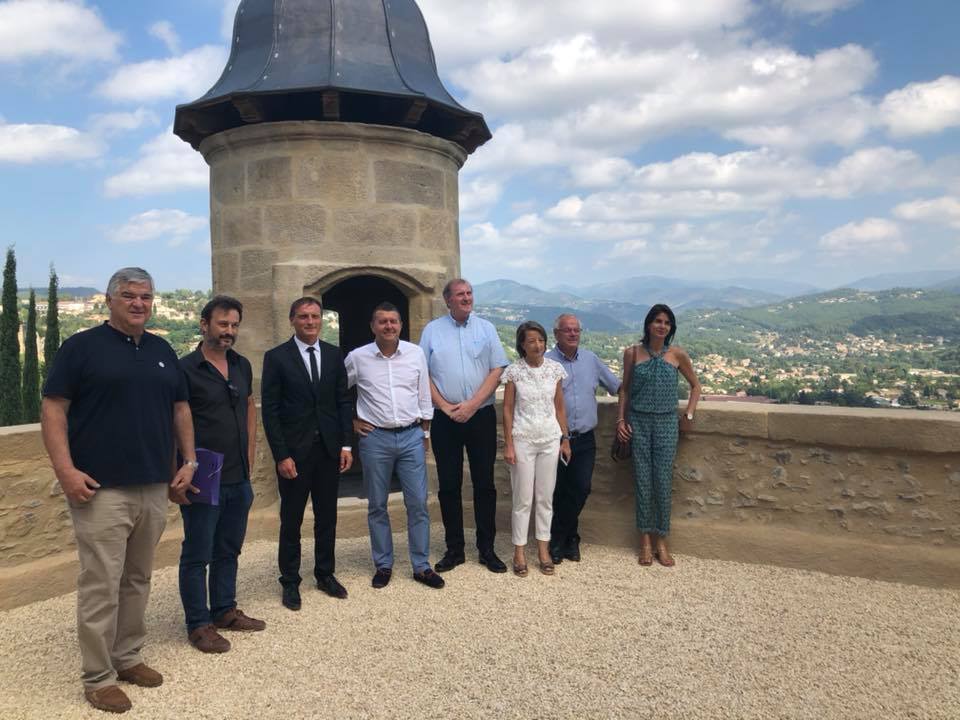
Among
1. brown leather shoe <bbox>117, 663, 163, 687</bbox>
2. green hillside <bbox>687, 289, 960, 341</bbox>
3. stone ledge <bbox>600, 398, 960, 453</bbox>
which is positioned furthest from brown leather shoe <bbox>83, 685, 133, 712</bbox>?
green hillside <bbox>687, 289, 960, 341</bbox>

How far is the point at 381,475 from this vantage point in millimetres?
3836

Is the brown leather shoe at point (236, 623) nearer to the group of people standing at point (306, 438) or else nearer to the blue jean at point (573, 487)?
the group of people standing at point (306, 438)

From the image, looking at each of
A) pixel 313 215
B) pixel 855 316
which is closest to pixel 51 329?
pixel 313 215

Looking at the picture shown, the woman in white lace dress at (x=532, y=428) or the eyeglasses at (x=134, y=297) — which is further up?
the eyeglasses at (x=134, y=297)

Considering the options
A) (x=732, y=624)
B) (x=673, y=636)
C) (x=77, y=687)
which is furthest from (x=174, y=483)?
(x=732, y=624)

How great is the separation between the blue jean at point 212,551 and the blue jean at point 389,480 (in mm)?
756

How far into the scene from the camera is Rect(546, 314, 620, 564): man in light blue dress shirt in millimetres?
4281

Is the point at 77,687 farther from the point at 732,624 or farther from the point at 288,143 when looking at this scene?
the point at 288,143

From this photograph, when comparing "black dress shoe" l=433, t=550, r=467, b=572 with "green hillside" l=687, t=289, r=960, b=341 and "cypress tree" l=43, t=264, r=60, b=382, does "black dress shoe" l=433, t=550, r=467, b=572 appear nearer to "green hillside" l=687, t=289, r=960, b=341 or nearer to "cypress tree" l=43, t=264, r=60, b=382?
"cypress tree" l=43, t=264, r=60, b=382

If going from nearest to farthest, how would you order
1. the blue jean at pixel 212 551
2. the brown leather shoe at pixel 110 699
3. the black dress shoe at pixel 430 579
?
the brown leather shoe at pixel 110 699 < the blue jean at pixel 212 551 < the black dress shoe at pixel 430 579

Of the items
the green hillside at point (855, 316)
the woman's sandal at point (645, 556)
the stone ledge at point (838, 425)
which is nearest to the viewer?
the stone ledge at point (838, 425)

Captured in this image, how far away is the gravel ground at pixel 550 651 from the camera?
2.67m

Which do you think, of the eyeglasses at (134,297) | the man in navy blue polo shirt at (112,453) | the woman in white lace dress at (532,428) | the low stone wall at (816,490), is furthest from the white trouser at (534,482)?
the eyeglasses at (134,297)

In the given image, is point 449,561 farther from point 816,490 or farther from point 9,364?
point 9,364
